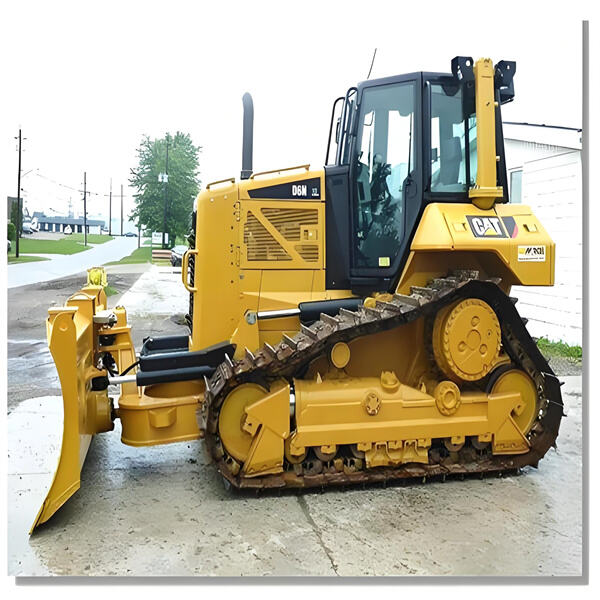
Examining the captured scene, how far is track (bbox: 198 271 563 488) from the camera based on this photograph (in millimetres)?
3676

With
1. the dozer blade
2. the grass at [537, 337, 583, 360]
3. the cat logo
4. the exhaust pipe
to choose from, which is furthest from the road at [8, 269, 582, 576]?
the grass at [537, 337, 583, 360]

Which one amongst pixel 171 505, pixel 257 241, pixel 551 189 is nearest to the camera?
pixel 171 505

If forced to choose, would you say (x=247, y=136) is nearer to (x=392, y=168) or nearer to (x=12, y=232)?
(x=392, y=168)

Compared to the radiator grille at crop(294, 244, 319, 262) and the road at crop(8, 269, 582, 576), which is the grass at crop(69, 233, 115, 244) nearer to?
the road at crop(8, 269, 582, 576)

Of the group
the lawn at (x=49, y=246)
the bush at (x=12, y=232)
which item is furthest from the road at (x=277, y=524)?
the bush at (x=12, y=232)

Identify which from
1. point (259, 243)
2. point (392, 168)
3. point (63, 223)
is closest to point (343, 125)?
point (392, 168)

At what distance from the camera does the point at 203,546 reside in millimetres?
3080

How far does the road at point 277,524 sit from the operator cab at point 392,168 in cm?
155

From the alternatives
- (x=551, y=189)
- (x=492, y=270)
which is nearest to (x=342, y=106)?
(x=492, y=270)

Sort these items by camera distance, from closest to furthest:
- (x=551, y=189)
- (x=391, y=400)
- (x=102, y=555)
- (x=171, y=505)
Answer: (x=102, y=555) → (x=171, y=505) → (x=391, y=400) → (x=551, y=189)

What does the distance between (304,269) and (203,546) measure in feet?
6.50

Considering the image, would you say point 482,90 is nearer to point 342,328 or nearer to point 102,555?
point 342,328

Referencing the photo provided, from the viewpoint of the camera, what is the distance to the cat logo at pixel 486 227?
12.7 ft

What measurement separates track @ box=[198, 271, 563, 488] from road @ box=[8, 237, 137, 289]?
148 centimetres
